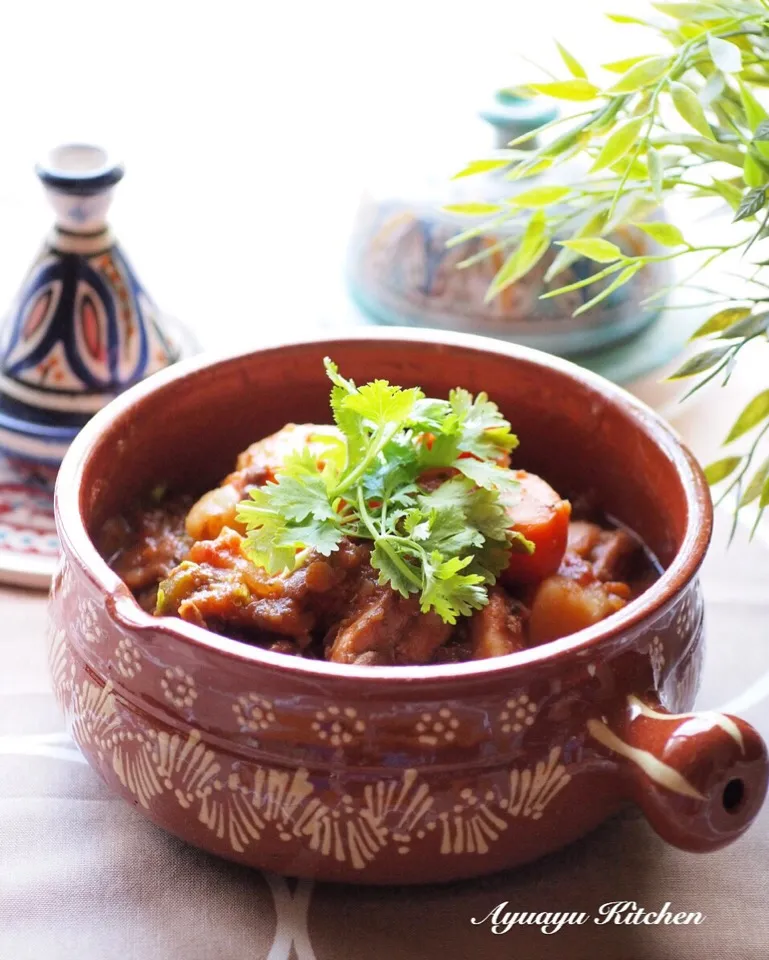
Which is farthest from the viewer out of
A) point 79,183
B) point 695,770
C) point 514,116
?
point 514,116

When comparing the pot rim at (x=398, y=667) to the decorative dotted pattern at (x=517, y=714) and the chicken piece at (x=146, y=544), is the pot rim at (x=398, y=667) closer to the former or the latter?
the decorative dotted pattern at (x=517, y=714)

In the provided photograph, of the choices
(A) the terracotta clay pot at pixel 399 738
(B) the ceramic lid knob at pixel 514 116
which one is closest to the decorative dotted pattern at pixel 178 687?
(A) the terracotta clay pot at pixel 399 738

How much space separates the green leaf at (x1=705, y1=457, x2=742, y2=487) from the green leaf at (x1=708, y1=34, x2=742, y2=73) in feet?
1.40

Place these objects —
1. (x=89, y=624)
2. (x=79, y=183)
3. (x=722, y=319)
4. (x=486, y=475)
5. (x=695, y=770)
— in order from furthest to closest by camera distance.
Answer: (x=79, y=183) < (x=722, y=319) < (x=486, y=475) < (x=89, y=624) < (x=695, y=770)

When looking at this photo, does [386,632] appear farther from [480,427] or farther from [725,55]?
[725,55]

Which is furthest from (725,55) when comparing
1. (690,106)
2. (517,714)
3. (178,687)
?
(178,687)

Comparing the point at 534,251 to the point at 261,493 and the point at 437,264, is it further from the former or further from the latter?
the point at 437,264

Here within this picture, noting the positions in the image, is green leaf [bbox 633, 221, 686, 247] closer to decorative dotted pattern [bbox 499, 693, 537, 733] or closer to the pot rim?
the pot rim

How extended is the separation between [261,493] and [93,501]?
22 cm

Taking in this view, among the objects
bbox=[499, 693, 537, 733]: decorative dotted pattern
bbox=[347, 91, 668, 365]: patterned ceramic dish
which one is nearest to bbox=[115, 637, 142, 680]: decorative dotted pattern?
bbox=[499, 693, 537, 733]: decorative dotted pattern

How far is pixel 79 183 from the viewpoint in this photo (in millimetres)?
1618

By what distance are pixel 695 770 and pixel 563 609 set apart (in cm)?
29

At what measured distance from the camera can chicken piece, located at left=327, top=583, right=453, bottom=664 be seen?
1110mm

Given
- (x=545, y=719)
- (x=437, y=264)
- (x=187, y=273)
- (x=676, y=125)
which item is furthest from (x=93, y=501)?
(x=676, y=125)
